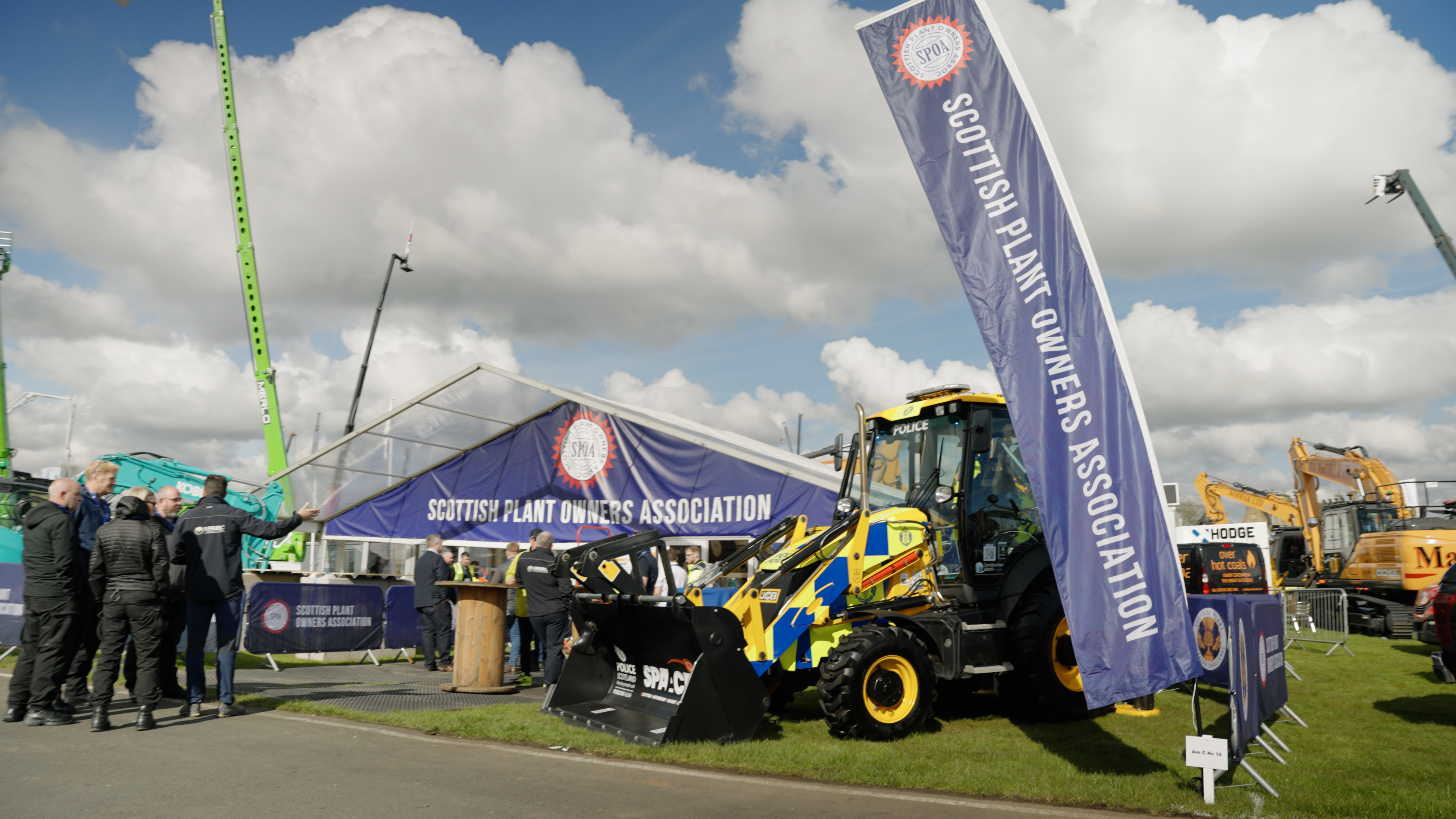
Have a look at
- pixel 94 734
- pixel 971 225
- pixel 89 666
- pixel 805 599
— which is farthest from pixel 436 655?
pixel 971 225

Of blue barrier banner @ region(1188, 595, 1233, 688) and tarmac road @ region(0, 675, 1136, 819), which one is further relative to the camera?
blue barrier banner @ region(1188, 595, 1233, 688)

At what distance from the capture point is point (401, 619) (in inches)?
484

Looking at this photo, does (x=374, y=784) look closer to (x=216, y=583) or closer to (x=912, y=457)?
(x=216, y=583)

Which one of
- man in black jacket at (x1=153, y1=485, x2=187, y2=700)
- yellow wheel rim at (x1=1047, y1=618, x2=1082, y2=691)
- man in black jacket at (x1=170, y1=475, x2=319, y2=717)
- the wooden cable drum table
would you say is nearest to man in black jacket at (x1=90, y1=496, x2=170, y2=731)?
man in black jacket at (x1=153, y1=485, x2=187, y2=700)

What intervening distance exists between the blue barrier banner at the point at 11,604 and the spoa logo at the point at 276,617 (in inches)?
105

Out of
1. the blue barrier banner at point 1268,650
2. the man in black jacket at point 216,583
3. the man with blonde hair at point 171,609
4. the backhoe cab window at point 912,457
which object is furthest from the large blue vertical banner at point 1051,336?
the man with blonde hair at point 171,609

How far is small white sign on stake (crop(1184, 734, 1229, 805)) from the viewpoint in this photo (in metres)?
4.63

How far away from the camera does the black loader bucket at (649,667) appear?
6.03 meters

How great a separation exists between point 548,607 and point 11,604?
22.7 feet

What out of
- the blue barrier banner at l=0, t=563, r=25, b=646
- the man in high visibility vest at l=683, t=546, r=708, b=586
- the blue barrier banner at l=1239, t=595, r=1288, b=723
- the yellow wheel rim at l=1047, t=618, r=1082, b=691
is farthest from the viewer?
the man in high visibility vest at l=683, t=546, r=708, b=586

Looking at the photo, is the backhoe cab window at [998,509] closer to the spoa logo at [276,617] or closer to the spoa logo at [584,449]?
the spoa logo at [276,617]

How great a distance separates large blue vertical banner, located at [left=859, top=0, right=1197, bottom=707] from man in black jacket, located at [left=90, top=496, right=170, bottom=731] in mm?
6145

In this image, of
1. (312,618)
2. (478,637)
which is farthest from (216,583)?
(312,618)

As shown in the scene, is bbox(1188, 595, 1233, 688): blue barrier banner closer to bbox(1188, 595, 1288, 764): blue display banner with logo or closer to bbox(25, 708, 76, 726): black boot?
bbox(1188, 595, 1288, 764): blue display banner with logo
